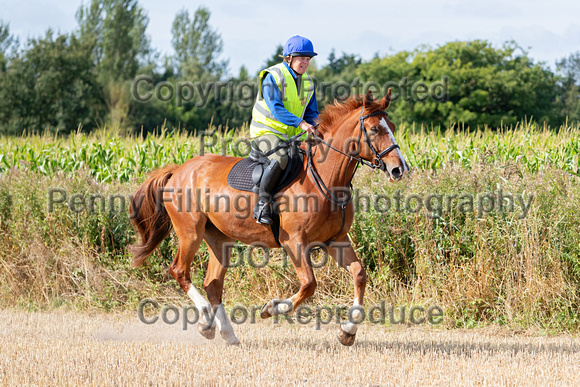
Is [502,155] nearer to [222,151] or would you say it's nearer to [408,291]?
[408,291]

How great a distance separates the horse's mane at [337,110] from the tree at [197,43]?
66.2m

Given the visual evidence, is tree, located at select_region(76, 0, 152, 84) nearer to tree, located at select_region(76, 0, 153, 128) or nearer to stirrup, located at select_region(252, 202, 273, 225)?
tree, located at select_region(76, 0, 153, 128)

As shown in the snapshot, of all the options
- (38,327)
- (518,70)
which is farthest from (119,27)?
(38,327)

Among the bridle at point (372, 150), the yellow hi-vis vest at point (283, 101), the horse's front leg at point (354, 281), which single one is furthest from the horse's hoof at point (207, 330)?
the bridle at point (372, 150)

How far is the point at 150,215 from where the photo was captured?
7.90 metres

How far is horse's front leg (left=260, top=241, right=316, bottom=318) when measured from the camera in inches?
235

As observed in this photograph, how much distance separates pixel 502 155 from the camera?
438 inches

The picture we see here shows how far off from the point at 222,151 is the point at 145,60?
207 ft

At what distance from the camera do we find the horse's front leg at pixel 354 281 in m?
6.09

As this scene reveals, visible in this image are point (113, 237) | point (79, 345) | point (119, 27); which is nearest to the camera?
point (79, 345)

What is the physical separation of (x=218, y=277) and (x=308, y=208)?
1.85m

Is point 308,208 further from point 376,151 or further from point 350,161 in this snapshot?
point 376,151

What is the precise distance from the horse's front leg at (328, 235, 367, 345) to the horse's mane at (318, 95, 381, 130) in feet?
4.14

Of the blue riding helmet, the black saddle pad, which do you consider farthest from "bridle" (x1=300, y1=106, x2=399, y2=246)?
the blue riding helmet
